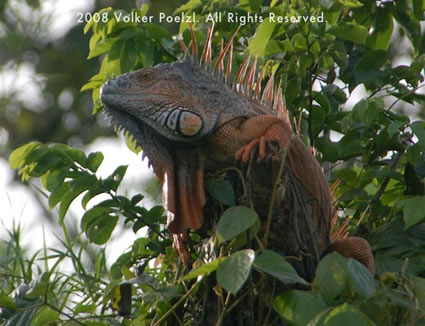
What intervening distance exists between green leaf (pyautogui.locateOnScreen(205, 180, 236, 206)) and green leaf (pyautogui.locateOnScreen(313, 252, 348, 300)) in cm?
54

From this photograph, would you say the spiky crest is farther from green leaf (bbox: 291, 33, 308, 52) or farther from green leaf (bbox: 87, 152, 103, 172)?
green leaf (bbox: 87, 152, 103, 172)

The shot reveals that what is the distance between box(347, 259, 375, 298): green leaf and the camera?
3.17 metres

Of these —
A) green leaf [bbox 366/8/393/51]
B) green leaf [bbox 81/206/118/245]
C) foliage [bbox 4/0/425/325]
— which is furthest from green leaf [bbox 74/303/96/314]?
green leaf [bbox 366/8/393/51]

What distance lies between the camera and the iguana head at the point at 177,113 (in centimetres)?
395

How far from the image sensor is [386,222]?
4.54m

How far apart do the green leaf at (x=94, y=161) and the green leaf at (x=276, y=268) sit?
1198 millimetres

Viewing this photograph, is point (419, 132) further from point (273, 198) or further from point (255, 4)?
point (255, 4)

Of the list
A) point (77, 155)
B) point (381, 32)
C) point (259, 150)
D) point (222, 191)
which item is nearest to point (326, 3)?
point (381, 32)

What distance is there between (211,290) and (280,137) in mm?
648

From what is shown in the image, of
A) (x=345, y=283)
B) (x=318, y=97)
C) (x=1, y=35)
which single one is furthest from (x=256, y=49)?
(x=1, y=35)

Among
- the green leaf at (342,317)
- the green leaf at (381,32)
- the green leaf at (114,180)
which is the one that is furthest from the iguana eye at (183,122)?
the green leaf at (381,32)

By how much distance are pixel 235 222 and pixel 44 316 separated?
95 cm

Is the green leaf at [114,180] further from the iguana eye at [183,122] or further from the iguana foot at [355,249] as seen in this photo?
the iguana foot at [355,249]

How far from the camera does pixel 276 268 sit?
3.20 m
